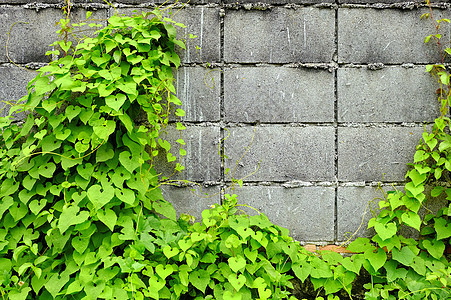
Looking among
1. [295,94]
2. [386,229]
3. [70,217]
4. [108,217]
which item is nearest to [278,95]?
[295,94]

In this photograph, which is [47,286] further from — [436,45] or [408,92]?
[436,45]

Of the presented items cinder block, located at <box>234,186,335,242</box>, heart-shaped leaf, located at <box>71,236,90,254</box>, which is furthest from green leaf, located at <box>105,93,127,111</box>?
cinder block, located at <box>234,186,335,242</box>

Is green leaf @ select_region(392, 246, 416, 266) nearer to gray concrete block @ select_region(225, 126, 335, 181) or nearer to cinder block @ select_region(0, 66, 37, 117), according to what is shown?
gray concrete block @ select_region(225, 126, 335, 181)

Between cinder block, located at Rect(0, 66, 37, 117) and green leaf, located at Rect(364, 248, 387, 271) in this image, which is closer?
green leaf, located at Rect(364, 248, 387, 271)

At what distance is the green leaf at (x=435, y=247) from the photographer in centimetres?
216

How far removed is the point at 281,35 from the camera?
224cm

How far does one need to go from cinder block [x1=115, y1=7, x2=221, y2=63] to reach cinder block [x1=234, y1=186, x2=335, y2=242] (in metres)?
0.89

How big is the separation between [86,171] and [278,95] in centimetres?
124

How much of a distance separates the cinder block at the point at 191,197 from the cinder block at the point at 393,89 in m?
1.06

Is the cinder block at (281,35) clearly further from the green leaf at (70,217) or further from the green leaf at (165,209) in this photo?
the green leaf at (70,217)

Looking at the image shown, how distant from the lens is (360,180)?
2260mm

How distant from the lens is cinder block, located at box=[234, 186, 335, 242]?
7.42ft

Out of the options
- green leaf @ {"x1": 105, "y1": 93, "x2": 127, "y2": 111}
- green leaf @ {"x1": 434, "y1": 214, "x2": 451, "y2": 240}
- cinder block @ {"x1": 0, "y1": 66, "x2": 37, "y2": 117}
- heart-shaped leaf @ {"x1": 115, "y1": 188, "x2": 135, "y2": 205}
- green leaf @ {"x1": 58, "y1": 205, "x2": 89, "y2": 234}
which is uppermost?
cinder block @ {"x1": 0, "y1": 66, "x2": 37, "y2": 117}

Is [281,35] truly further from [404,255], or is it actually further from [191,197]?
[404,255]
